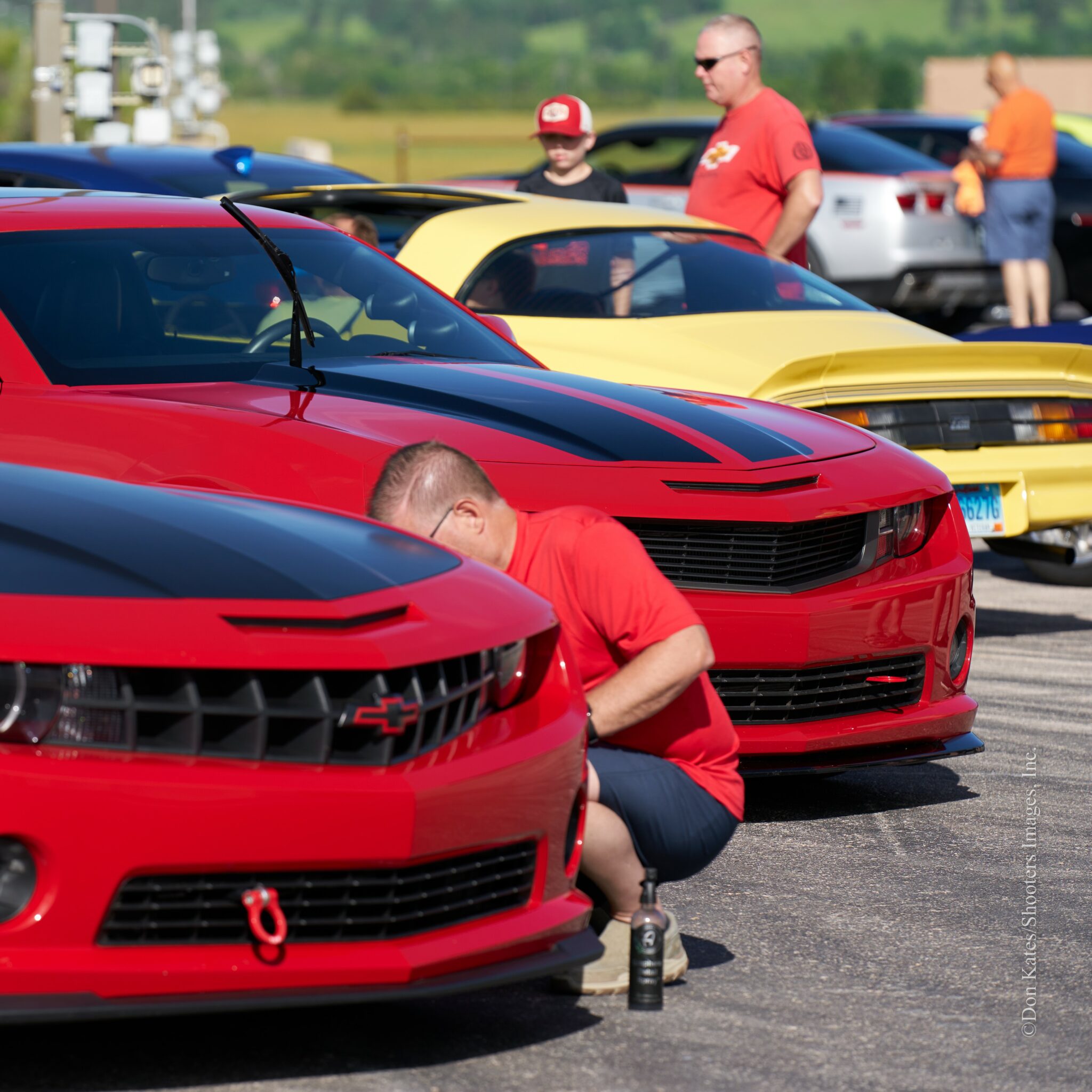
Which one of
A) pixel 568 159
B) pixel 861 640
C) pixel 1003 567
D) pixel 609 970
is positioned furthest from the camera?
pixel 568 159

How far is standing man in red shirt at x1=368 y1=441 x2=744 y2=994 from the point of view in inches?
151

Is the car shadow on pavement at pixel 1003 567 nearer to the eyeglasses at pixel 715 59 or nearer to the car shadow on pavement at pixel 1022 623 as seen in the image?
the car shadow on pavement at pixel 1022 623

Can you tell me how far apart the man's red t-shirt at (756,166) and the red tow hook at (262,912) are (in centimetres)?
646

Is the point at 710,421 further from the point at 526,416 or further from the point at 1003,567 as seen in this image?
the point at 1003,567

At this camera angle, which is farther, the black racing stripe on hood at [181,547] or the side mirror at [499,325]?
the side mirror at [499,325]

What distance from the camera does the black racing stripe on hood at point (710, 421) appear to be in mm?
5164

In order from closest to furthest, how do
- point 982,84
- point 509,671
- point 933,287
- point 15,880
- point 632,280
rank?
point 15,880
point 509,671
point 632,280
point 933,287
point 982,84

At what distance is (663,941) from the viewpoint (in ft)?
12.4

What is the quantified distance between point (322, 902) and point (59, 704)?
0.51 m

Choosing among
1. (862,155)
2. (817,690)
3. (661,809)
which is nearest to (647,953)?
(661,809)

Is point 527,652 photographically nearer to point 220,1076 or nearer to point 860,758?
point 220,1076

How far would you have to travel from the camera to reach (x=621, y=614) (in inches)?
152

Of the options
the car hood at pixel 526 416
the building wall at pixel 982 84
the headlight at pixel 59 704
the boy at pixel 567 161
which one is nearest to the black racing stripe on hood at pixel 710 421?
the car hood at pixel 526 416

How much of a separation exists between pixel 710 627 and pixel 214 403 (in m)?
1.32
